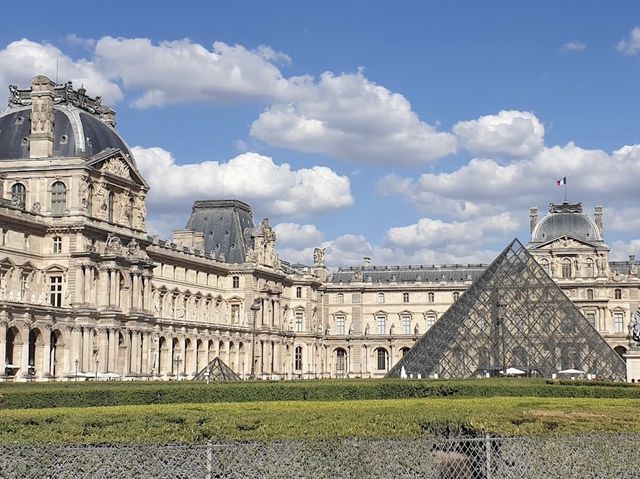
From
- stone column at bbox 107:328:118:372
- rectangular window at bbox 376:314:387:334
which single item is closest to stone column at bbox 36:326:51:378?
stone column at bbox 107:328:118:372

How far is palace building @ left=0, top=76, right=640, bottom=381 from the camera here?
61312mm

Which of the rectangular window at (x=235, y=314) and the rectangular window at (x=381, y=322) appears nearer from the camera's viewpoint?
the rectangular window at (x=235, y=314)

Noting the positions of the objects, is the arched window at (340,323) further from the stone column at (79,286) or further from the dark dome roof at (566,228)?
the stone column at (79,286)

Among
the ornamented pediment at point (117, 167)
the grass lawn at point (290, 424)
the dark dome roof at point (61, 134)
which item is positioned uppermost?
the dark dome roof at point (61, 134)

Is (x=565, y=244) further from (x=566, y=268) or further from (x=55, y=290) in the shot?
(x=55, y=290)

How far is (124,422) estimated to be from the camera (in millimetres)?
15836

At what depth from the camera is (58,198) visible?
63500 millimetres

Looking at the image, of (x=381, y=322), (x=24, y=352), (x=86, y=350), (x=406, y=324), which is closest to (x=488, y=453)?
(x=24, y=352)

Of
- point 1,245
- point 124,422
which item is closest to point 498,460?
point 124,422

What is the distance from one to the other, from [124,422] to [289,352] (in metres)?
84.3

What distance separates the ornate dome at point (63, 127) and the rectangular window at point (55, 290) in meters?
7.38

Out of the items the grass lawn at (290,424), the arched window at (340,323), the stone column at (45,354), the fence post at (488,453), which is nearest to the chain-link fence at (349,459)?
the fence post at (488,453)

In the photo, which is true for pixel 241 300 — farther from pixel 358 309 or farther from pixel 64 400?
pixel 64 400

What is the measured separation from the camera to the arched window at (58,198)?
63.2 meters
